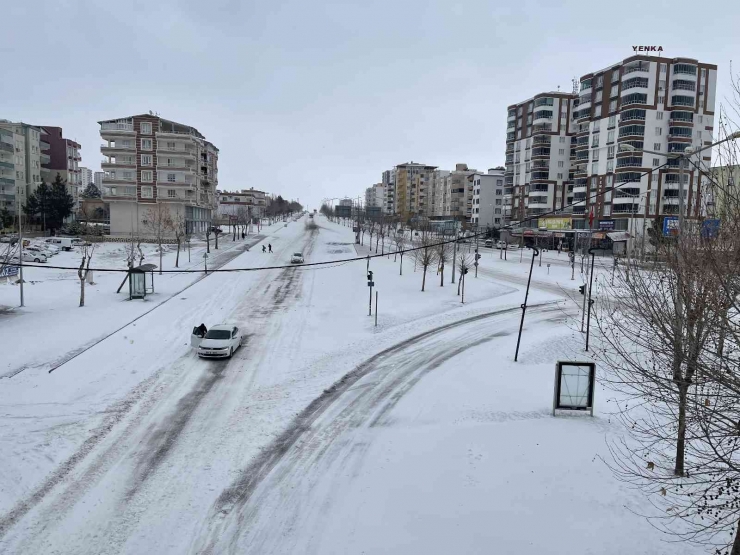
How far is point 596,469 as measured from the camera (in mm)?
11625

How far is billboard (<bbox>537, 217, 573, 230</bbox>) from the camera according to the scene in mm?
75062

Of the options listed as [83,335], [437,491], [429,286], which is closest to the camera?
[437,491]

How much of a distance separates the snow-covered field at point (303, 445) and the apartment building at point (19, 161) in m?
65.9

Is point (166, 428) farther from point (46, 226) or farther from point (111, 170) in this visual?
point (46, 226)

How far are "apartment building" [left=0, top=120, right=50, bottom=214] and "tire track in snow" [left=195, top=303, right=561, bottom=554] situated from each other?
7644cm

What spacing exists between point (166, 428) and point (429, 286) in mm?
29798

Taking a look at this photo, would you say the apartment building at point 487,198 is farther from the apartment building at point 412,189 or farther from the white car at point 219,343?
the white car at point 219,343

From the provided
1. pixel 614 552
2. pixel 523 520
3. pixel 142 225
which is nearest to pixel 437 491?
pixel 523 520

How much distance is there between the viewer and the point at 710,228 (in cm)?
805

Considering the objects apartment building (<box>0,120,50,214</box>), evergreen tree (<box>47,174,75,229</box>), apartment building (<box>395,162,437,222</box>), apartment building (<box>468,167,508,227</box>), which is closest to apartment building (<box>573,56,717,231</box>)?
apartment building (<box>468,167,508,227</box>)

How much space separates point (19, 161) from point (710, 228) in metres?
101

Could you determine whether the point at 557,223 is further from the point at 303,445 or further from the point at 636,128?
the point at 303,445

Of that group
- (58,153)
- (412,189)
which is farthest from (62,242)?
(412,189)

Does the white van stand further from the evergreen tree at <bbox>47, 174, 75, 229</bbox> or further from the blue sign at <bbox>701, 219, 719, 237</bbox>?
the blue sign at <bbox>701, 219, 719, 237</bbox>
